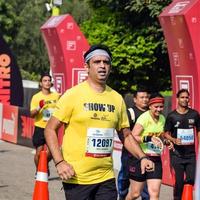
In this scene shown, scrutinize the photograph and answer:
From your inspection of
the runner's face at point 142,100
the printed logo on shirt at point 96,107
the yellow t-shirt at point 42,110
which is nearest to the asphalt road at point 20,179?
the yellow t-shirt at point 42,110

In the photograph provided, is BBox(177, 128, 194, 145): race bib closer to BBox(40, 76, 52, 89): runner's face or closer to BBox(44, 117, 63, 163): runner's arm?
BBox(40, 76, 52, 89): runner's face

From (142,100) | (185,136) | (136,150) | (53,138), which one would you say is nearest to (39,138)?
(185,136)

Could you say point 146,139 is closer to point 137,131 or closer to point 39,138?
point 137,131

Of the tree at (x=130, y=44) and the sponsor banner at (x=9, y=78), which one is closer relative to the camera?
the sponsor banner at (x=9, y=78)

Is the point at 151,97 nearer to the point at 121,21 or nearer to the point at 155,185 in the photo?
the point at 155,185

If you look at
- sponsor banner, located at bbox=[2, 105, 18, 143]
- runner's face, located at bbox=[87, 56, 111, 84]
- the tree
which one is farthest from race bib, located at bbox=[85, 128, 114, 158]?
the tree

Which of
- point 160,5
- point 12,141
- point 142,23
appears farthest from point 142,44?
point 12,141

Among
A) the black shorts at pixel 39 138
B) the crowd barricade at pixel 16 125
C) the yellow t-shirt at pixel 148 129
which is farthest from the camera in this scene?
the crowd barricade at pixel 16 125

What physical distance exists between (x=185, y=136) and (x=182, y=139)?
0.25 ft

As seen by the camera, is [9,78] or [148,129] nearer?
[148,129]

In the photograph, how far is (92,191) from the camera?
6.39 metres

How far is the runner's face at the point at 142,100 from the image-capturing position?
9.98 meters

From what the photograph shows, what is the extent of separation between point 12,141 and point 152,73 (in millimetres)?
13270

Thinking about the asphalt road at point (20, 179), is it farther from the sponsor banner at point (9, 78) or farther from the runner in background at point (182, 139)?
the sponsor banner at point (9, 78)
